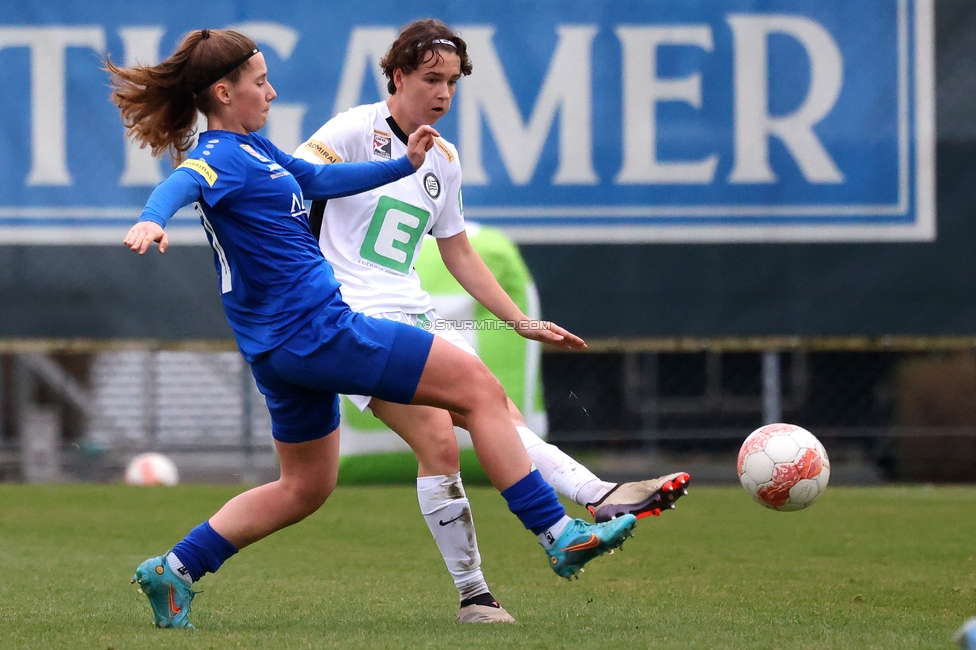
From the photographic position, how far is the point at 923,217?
8438 mm

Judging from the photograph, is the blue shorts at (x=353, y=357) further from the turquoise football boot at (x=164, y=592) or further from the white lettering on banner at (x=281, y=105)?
the white lettering on banner at (x=281, y=105)

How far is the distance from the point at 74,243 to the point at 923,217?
18.6ft

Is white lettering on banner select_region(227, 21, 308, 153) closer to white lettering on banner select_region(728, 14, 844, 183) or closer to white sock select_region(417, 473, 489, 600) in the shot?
white lettering on banner select_region(728, 14, 844, 183)

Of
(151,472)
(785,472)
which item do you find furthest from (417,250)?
(151,472)

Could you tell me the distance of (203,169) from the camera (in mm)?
3293

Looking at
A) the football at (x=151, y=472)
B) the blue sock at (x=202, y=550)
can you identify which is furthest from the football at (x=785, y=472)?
the football at (x=151, y=472)

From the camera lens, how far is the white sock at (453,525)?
3793 mm

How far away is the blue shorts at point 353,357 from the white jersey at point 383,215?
0.69 meters

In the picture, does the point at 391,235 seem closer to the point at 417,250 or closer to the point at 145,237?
the point at 417,250

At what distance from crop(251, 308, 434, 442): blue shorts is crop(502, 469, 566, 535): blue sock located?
405mm

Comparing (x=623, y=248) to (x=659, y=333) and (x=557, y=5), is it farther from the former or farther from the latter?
(x=557, y=5)

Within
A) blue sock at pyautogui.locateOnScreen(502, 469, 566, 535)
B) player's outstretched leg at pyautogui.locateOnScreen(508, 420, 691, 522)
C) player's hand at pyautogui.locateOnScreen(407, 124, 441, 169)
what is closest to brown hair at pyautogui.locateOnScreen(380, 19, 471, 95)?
player's hand at pyautogui.locateOnScreen(407, 124, 441, 169)

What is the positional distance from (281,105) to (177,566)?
539 cm

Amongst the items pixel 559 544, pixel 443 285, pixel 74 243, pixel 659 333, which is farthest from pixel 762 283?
pixel 559 544
